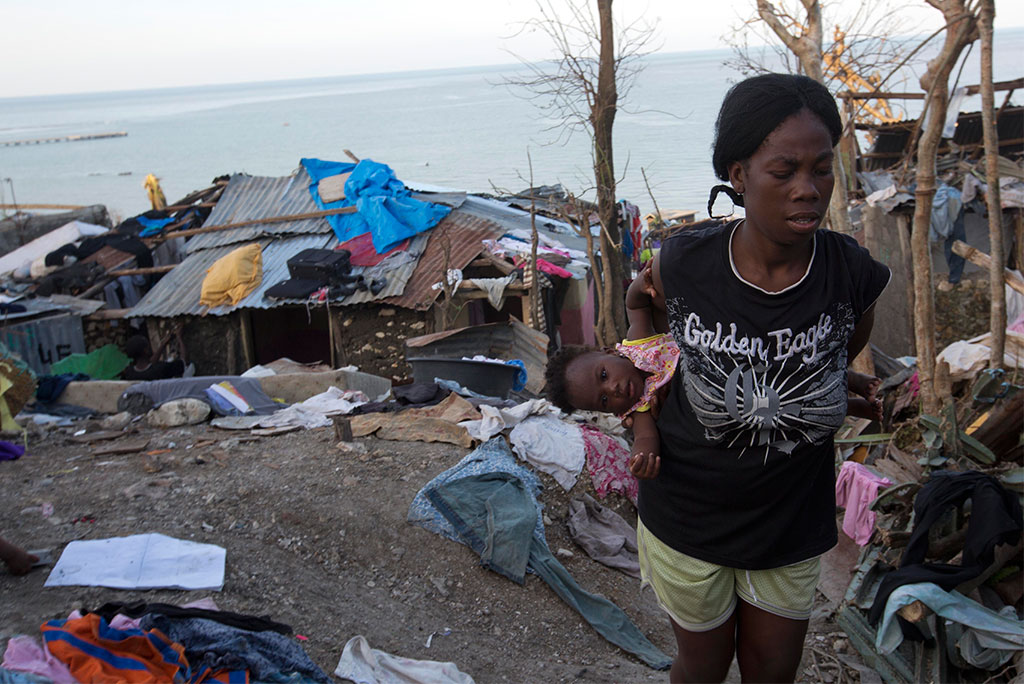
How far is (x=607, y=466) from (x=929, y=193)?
9.74 ft

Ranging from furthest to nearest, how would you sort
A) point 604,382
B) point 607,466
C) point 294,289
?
point 294,289
point 607,466
point 604,382

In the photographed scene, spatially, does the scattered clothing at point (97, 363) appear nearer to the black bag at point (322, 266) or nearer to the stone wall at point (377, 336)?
the black bag at point (322, 266)

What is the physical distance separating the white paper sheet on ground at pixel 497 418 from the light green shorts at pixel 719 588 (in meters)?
4.47

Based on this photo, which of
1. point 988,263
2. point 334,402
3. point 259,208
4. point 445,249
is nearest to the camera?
point 988,263

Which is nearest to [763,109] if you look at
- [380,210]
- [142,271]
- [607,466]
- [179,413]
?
[607,466]

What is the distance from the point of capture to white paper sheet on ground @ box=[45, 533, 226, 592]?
3.93 meters

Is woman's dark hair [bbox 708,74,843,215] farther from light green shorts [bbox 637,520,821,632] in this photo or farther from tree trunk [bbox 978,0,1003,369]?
tree trunk [bbox 978,0,1003,369]

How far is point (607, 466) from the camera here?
6.51m

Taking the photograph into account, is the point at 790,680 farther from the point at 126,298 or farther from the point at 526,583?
the point at 126,298

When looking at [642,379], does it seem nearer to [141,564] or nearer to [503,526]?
[141,564]

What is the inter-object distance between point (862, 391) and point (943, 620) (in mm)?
1765

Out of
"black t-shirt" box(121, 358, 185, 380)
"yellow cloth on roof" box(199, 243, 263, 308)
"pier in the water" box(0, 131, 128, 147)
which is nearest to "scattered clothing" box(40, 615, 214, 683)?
"black t-shirt" box(121, 358, 185, 380)

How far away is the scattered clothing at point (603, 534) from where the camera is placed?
555 cm

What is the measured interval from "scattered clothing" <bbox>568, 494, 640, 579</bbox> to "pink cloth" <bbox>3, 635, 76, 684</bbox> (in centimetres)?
332
